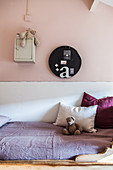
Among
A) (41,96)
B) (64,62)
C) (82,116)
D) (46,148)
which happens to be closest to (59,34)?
(64,62)

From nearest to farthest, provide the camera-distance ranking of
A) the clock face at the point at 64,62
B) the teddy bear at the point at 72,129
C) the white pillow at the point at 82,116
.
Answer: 1. the teddy bear at the point at 72,129
2. the white pillow at the point at 82,116
3. the clock face at the point at 64,62

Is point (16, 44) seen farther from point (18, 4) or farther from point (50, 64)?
point (18, 4)

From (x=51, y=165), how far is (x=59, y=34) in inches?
66.8

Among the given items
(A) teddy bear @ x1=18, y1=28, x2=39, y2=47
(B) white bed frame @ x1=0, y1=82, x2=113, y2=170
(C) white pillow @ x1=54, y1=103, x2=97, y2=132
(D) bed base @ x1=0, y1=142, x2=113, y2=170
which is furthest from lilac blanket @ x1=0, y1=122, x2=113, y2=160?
(A) teddy bear @ x1=18, y1=28, x2=39, y2=47

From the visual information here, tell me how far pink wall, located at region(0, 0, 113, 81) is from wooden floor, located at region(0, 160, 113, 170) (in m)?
1.19

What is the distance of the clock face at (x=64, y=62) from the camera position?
1.99 metres

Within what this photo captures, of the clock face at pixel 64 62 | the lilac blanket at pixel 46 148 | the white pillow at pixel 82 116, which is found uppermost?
the clock face at pixel 64 62

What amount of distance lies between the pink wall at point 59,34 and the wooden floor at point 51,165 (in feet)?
3.90

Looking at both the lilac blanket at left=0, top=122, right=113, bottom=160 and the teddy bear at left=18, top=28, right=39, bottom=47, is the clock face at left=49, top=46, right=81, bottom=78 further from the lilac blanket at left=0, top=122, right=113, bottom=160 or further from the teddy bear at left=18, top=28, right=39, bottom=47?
the lilac blanket at left=0, top=122, right=113, bottom=160

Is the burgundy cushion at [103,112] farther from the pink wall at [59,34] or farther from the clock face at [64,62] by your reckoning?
the clock face at [64,62]

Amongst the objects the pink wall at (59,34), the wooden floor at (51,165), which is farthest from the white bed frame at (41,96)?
the wooden floor at (51,165)

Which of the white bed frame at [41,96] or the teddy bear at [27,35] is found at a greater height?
the teddy bear at [27,35]

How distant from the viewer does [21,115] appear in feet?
6.29

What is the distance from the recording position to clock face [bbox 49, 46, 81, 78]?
1.99 meters
